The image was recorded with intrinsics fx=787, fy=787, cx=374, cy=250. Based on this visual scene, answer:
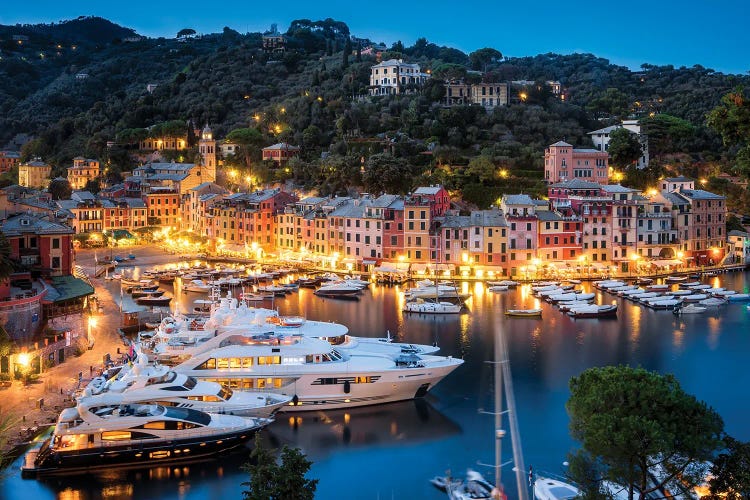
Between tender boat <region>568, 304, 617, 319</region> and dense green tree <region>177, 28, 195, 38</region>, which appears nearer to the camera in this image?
tender boat <region>568, 304, 617, 319</region>

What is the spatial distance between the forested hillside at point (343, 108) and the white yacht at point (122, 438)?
4012 centimetres

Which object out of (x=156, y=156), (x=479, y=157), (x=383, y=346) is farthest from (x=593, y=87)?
(x=383, y=346)

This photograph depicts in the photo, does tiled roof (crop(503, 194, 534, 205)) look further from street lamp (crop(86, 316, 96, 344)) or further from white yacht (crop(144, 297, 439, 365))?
street lamp (crop(86, 316, 96, 344))

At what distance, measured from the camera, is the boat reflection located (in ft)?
71.9

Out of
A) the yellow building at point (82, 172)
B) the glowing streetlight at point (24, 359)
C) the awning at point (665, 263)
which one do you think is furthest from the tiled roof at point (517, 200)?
the yellow building at point (82, 172)

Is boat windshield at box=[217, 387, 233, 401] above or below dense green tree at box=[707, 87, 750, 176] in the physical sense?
below

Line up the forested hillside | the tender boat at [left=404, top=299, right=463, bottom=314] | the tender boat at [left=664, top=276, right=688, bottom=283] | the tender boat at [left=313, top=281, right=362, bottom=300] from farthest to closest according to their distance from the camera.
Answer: the forested hillside
the tender boat at [left=664, top=276, right=688, bottom=283]
the tender boat at [left=313, top=281, right=362, bottom=300]
the tender boat at [left=404, top=299, right=463, bottom=314]

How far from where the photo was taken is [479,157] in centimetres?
6194

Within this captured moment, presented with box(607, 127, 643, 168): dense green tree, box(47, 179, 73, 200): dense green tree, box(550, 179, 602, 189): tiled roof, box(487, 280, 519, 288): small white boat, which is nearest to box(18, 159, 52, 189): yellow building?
box(47, 179, 73, 200): dense green tree

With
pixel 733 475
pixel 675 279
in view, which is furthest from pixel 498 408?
pixel 675 279

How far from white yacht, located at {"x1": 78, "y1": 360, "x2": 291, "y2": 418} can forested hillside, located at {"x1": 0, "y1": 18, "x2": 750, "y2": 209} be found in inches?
1501

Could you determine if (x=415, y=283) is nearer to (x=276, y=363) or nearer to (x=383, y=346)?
(x=383, y=346)

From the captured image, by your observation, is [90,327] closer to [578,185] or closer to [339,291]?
[339,291]

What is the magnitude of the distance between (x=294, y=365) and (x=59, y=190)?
5637cm
